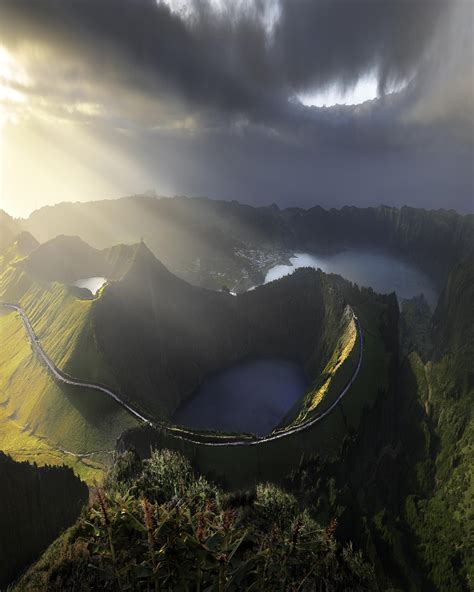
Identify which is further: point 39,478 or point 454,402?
point 454,402

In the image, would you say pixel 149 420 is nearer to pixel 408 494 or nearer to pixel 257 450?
pixel 257 450

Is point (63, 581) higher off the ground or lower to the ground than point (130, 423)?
higher

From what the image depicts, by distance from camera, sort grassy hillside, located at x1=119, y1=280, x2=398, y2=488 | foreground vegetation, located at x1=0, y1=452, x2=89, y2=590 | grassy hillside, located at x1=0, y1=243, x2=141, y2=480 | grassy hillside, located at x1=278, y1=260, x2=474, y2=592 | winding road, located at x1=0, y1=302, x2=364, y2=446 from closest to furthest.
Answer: foreground vegetation, located at x1=0, y1=452, x2=89, y2=590 → grassy hillside, located at x1=278, y1=260, x2=474, y2=592 → grassy hillside, located at x1=119, y1=280, x2=398, y2=488 → grassy hillside, located at x1=0, y1=243, x2=141, y2=480 → winding road, located at x1=0, y1=302, x2=364, y2=446

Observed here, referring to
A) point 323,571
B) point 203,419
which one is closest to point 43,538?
point 323,571

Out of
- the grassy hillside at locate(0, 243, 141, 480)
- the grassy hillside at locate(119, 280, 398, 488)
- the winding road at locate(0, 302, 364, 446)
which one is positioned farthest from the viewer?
the winding road at locate(0, 302, 364, 446)

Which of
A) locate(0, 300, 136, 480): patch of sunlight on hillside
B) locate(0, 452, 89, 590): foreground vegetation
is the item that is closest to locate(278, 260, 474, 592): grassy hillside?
locate(0, 300, 136, 480): patch of sunlight on hillside

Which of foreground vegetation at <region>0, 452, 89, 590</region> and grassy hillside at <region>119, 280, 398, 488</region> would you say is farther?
grassy hillside at <region>119, 280, 398, 488</region>

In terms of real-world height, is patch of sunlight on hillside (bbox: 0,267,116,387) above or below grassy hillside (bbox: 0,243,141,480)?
above

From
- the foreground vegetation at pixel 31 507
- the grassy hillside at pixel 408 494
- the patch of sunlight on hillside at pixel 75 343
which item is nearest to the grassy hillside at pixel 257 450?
the grassy hillside at pixel 408 494

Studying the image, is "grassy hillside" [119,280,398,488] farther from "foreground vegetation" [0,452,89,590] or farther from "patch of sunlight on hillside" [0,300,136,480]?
"foreground vegetation" [0,452,89,590]

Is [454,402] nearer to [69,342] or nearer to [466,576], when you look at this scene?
[466,576]

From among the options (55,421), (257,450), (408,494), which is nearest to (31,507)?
(55,421)
